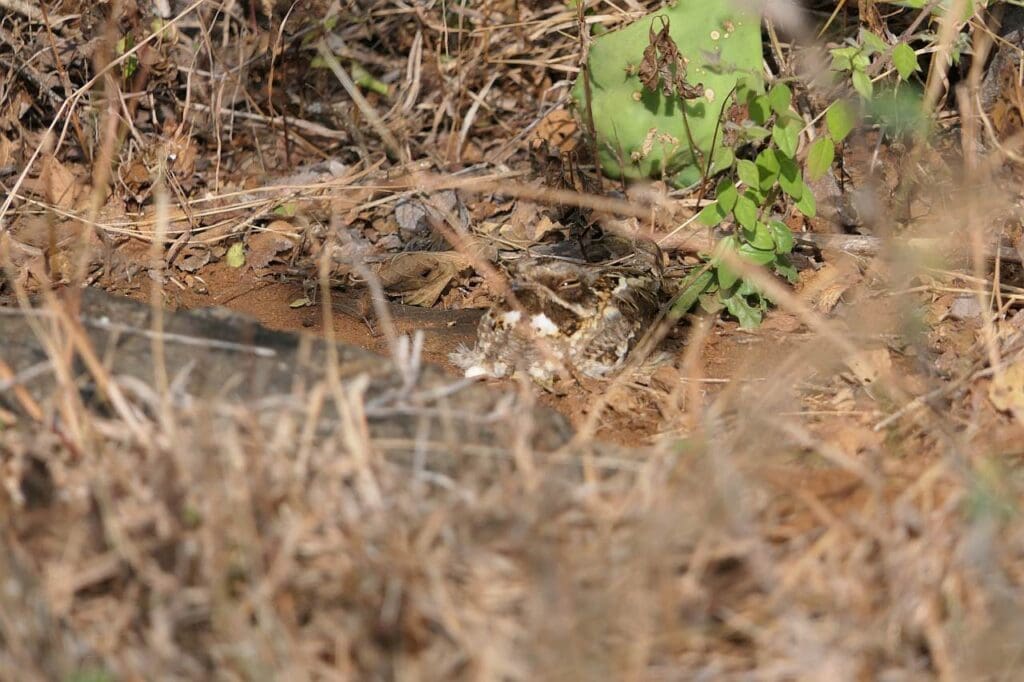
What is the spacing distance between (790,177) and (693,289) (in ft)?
1.80

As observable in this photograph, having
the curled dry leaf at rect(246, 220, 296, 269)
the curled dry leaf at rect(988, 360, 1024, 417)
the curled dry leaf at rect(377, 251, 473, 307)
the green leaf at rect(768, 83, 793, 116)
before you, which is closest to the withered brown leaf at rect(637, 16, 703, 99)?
the green leaf at rect(768, 83, 793, 116)

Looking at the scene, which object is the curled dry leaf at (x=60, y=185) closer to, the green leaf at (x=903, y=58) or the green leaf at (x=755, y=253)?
the green leaf at (x=755, y=253)

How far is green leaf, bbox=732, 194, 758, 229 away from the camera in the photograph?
4.22 metres

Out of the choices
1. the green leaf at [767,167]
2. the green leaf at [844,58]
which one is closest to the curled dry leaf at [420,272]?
the green leaf at [767,167]

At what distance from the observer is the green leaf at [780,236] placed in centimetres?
441

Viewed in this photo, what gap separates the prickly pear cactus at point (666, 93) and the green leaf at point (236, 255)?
62.8 inches

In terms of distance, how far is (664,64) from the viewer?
4.68 meters

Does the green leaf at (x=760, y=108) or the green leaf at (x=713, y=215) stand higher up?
the green leaf at (x=760, y=108)

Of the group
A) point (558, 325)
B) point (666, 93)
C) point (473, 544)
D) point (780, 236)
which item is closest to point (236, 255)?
point (558, 325)

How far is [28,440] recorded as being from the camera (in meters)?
2.34

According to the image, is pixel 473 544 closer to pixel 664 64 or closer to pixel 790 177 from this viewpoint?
pixel 790 177

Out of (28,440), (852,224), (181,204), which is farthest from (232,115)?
(28,440)

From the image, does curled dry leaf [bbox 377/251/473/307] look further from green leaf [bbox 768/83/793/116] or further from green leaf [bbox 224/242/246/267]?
green leaf [bbox 768/83/793/116]

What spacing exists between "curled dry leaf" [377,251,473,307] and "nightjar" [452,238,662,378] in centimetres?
66
